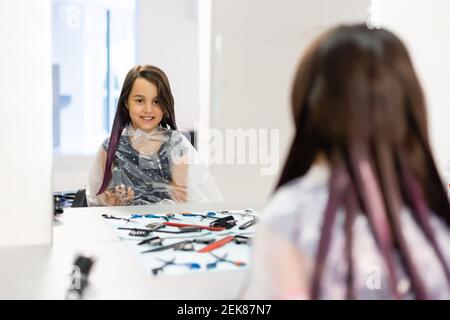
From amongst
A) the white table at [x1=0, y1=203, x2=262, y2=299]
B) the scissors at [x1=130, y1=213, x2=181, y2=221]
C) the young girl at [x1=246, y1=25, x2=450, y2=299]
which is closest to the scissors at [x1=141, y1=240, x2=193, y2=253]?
the white table at [x1=0, y1=203, x2=262, y2=299]

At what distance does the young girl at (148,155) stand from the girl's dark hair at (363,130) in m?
0.76

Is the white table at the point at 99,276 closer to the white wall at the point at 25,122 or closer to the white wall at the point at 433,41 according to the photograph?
the white wall at the point at 25,122

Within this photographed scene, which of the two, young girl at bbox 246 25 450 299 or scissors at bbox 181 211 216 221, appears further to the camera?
scissors at bbox 181 211 216 221

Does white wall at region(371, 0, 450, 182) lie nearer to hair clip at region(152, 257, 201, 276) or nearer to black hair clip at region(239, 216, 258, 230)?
black hair clip at region(239, 216, 258, 230)

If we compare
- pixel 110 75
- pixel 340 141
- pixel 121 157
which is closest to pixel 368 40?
pixel 340 141

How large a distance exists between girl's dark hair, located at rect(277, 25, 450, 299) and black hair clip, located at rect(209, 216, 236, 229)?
418 millimetres

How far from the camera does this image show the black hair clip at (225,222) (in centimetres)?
90

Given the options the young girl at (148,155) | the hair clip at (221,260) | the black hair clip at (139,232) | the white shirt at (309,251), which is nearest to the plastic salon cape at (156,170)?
the young girl at (148,155)

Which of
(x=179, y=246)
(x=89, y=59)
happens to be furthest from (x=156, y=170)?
(x=89, y=59)

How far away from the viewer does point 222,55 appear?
123 cm

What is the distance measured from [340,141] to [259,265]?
0.44 ft

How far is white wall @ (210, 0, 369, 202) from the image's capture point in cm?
97

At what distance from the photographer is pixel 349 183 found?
1.55ft
